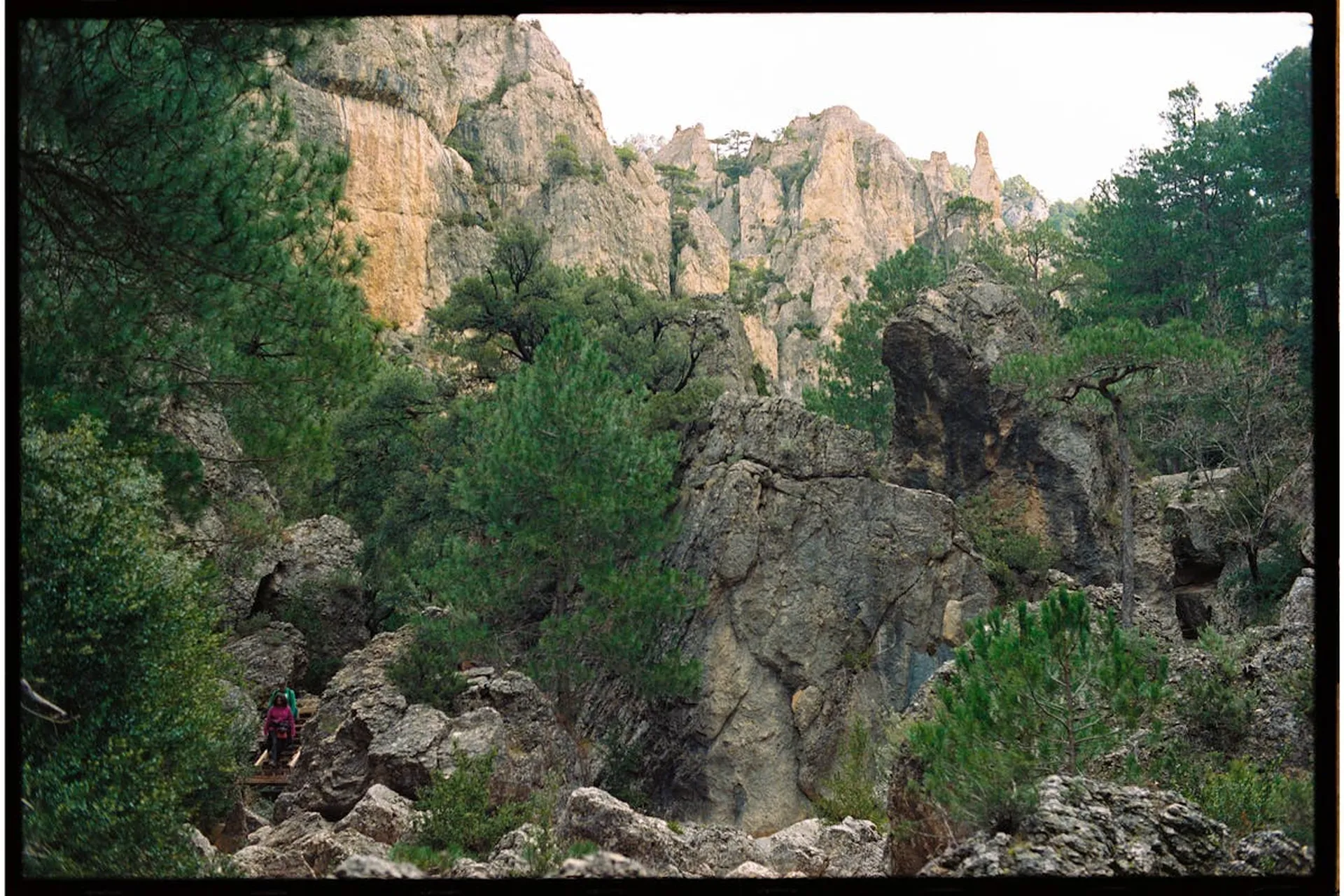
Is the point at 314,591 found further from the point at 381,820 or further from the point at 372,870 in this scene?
the point at 372,870

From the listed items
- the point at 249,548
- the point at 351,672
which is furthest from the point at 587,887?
the point at 351,672

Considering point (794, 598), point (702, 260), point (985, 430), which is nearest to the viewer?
point (794, 598)

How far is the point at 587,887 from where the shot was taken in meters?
3.88

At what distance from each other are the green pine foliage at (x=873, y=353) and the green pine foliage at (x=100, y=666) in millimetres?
22000

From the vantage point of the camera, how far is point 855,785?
489 inches

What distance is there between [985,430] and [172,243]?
16.1 metres

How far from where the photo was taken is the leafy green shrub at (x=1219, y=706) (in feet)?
27.3

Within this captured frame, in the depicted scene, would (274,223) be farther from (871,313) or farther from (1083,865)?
(871,313)

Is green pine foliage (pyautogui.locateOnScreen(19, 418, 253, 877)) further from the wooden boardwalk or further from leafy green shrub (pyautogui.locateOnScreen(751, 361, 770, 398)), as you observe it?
leafy green shrub (pyautogui.locateOnScreen(751, 361, 770, 398))

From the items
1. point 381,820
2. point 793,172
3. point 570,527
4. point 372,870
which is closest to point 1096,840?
point 372,870

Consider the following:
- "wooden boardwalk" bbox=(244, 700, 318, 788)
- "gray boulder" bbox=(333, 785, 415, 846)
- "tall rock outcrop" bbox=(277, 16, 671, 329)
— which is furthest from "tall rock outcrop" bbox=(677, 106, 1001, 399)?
"gray boulder" bbox=(333, 785, 415, 846)

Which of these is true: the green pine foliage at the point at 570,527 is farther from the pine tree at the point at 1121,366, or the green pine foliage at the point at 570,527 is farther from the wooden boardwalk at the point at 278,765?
the pine tree at the point at 1121,366

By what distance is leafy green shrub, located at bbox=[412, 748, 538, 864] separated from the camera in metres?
8.59

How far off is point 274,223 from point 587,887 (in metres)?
5.76
